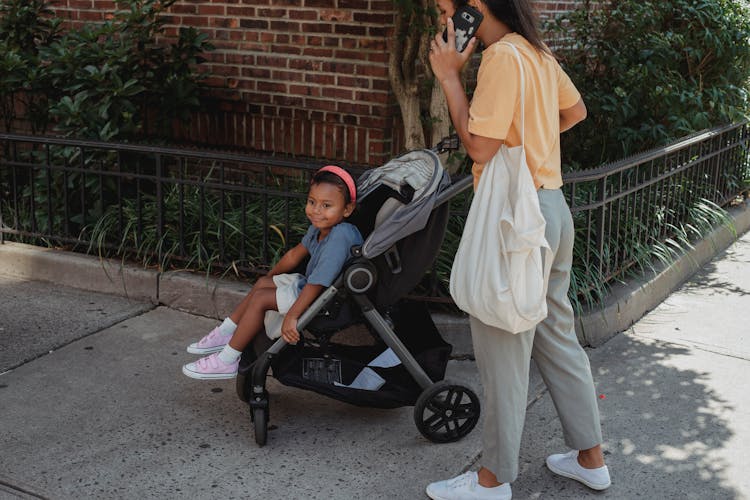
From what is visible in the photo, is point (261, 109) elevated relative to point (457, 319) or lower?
elevated

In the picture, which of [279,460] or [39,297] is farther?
[39,297]

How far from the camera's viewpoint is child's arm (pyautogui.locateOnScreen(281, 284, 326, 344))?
3.95m

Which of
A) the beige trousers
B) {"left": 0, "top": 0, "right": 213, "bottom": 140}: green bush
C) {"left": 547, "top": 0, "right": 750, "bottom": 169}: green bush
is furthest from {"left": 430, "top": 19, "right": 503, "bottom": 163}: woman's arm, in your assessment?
{"left": 547, "top": 0, "right": 750, "bottom": 169}: green bush

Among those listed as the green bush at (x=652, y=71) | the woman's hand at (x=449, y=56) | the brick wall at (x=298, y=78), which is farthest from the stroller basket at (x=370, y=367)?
the green bush at (x=652, y=71)

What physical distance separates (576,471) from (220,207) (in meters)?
2.89

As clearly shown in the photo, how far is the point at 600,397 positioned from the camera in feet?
15.4

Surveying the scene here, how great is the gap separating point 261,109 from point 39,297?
2.29m

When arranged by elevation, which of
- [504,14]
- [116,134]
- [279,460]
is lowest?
[279,460]

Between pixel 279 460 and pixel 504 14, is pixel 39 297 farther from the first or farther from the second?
pixel 504 14

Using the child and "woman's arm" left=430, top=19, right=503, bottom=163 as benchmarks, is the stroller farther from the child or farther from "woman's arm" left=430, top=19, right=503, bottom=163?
"woman's arm" left=430, top=19, right=503, bottom=163

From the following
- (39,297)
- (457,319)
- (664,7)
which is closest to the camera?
(457,319)

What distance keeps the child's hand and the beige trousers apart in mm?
814

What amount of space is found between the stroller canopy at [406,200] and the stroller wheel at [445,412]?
68cm

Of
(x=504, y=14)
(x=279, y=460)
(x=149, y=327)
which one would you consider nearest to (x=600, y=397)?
(x=279, y=460)
